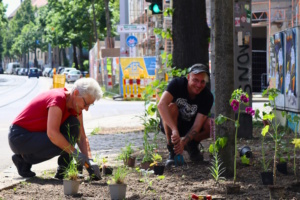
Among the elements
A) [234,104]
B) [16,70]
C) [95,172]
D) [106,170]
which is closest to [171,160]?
[106,170]

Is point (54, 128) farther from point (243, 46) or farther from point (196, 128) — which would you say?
point (243, 46)

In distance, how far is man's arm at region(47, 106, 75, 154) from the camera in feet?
25.0

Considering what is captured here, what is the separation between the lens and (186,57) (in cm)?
1298

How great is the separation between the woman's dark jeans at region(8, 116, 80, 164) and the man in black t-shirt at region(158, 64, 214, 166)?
44.0 inches

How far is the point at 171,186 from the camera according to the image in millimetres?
7027

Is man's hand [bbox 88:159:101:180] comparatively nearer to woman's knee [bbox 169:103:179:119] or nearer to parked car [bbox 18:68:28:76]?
woman's knee [bbox 169:103:179:119]

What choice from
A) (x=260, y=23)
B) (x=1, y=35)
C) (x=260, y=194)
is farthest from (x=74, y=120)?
(x=1, y=35)

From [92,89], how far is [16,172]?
1.85 m

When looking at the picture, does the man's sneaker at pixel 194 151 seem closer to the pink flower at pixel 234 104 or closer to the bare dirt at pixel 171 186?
the bare dirt at pixel 171 186

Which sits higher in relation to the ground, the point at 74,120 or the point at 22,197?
the point at 74,120

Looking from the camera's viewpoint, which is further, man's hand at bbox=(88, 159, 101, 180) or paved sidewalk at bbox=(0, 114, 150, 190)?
paved sidewalk at bbox=(0, 114, 150, 190)

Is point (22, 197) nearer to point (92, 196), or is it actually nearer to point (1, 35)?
point (92, 196)

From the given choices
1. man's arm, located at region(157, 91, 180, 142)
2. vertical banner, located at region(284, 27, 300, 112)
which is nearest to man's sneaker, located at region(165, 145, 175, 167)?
man's arm, located at region(157, 91, 180, 142)

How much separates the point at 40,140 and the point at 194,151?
6.35ft
